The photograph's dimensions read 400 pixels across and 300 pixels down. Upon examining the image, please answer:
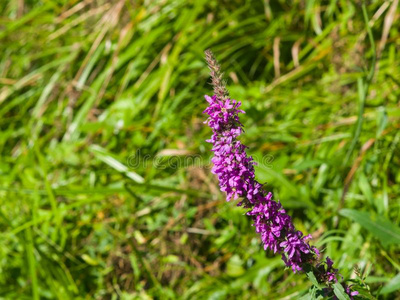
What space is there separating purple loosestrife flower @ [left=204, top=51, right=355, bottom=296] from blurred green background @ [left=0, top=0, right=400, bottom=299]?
0.82m

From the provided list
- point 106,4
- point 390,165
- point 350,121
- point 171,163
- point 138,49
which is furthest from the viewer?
point 106,4

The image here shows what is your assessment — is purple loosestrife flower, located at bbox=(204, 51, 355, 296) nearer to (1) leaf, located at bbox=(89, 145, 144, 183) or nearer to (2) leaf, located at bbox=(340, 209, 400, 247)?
(2) leaf, located at bbox=(340, 209, 400, 247)

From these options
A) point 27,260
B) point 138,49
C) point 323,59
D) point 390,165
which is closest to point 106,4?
point 138,49

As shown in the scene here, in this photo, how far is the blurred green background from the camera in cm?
231

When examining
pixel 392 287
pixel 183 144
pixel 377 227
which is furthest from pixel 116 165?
pixel 392 287

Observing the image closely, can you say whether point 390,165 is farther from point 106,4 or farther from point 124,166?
point 106,4

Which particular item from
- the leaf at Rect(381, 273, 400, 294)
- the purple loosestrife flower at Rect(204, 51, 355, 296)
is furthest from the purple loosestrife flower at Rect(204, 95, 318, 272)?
the leaf at Rect(381, 273, 400, 294)

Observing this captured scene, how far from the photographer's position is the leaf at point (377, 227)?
1.77 metres

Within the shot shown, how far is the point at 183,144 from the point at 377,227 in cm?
139

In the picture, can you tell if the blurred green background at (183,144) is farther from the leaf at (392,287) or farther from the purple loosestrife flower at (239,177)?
the purple loosestrife flower at (239,177)

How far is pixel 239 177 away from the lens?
0.99 metres

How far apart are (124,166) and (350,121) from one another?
1192mm

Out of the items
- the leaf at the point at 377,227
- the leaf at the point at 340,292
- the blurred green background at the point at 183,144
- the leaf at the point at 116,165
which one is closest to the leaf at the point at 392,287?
the blurred green background at the point at 183,144

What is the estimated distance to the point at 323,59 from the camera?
303cm
